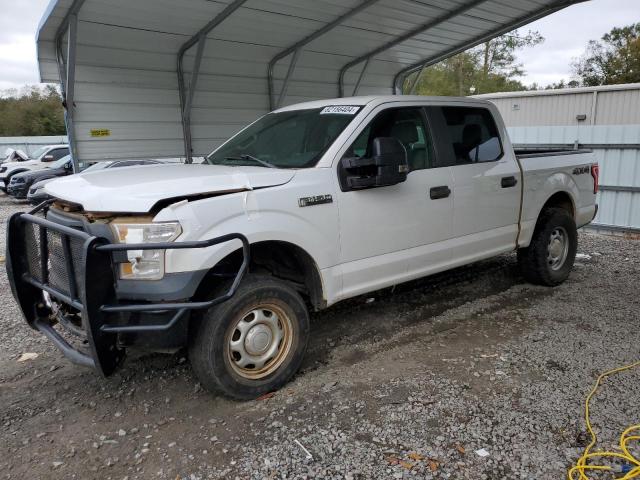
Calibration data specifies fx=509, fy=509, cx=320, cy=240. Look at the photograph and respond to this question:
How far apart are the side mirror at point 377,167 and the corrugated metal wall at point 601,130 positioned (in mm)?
7658

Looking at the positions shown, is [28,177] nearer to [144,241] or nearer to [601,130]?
[144,241]

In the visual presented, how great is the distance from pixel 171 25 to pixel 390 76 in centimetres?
602

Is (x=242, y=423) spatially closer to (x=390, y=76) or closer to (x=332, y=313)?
(x=332, y=313)

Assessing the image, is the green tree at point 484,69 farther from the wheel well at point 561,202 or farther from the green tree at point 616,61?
the wheel well at point 561,202

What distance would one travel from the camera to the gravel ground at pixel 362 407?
285cm

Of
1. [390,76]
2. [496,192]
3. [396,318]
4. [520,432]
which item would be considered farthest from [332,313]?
[390,76]

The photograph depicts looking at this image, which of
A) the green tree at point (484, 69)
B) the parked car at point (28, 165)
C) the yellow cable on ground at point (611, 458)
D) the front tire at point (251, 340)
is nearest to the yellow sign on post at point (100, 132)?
the front tire at point (251, 340)

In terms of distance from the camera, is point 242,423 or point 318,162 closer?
point 242,423

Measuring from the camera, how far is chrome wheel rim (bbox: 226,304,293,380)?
3.36 m

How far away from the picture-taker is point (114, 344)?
3061 millimetres

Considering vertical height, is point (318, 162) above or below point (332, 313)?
above

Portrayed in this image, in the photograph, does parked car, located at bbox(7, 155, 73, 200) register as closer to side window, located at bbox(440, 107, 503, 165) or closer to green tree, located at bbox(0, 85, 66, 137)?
side window, located at bbox(440, 107, 503, 165)

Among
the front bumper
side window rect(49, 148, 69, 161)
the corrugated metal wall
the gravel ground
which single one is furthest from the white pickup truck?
side window rect(49, 148, 69, 161)

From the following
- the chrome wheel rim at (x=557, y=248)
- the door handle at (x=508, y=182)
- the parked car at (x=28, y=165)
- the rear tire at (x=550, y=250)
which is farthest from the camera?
the parked car at (x=28, y=165)
